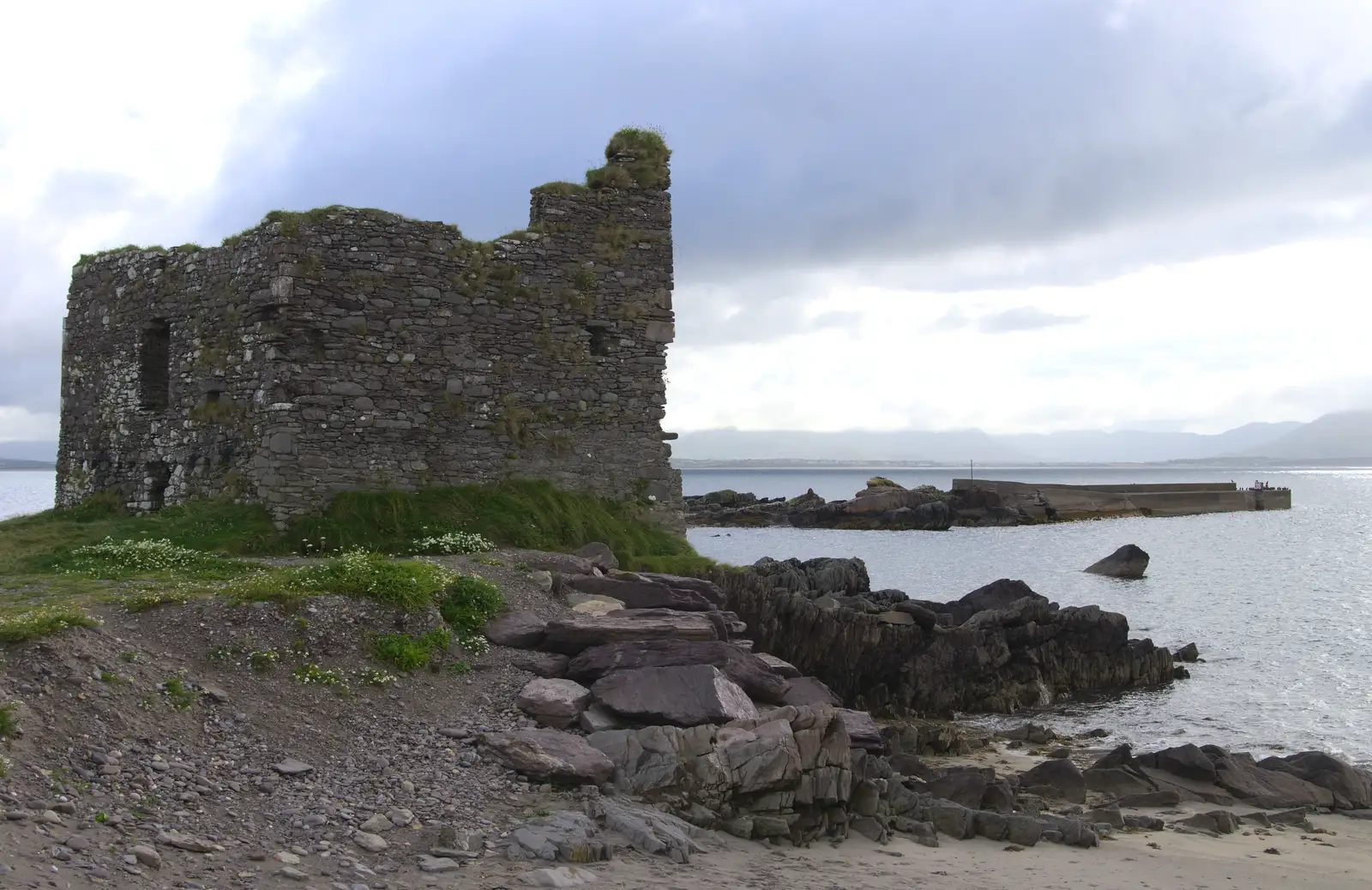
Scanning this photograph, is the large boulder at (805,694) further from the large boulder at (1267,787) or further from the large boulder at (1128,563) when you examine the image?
the large boulder at (1128,563)

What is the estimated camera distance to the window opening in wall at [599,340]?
20219mm

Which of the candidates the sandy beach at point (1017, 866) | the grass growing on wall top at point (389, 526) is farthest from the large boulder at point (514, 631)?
the grass growing on wall top at point (389, 526)

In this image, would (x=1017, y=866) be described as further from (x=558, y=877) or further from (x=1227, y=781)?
(x=1227, y=781)

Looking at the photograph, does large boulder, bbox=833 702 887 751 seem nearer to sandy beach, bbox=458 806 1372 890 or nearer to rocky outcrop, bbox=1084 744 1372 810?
sandy beach, bbox=458 806 1372 890

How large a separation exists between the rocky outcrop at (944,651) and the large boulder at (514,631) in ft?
21.4

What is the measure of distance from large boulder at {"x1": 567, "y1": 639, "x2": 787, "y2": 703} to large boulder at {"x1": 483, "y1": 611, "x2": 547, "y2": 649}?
668 mm

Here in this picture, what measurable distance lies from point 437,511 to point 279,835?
1032cm

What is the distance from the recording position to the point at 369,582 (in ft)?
41.2

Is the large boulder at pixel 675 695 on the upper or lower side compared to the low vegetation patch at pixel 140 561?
lower

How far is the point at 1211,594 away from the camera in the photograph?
42.1 m

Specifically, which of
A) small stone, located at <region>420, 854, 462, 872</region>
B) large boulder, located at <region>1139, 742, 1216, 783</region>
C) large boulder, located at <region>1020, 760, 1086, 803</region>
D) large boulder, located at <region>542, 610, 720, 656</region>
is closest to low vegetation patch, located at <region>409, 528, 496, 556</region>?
large boulder, located at <region>542, 610, 720, 656</region>

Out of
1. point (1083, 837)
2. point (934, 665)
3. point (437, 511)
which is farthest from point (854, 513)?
point (1083, 837)

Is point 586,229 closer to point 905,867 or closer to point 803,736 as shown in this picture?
point 803,736

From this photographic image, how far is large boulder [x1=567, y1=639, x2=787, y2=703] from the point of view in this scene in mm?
12328
